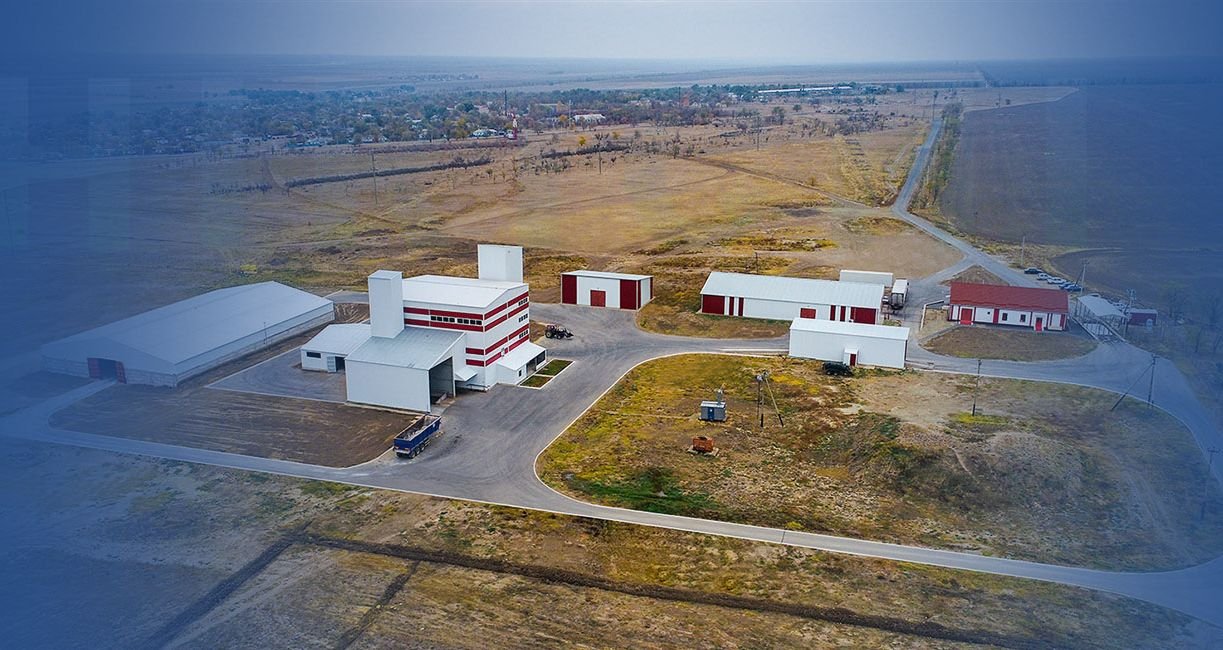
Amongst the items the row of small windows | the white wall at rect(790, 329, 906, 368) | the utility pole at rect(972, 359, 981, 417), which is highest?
the row of small windows

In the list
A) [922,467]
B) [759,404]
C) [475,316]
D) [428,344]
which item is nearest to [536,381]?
[475,316]

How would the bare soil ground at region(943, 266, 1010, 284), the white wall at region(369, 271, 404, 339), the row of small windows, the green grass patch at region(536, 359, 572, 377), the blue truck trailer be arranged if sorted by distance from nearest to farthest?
the blue truck trailer → the white wall at region(369, 271, 404, 339) → the row of small windows → the green grass patch at region(536, 359, 572, 377) → the bare soil ground at region(943, 266, 1010, 284)

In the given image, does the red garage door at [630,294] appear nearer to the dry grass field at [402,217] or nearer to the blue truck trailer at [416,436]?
the dry grass field at [402,217]

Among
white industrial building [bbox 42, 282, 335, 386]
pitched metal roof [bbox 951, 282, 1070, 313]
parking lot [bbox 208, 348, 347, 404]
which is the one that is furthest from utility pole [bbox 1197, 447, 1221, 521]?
white industrial building [bbox 42, 282, 335, 386]

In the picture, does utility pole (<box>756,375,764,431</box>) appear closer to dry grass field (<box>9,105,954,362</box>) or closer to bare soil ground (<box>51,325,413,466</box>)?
bare soil ground (<box>51,325,413,466</box>)

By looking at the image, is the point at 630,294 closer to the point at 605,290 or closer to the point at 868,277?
the point at 605,290

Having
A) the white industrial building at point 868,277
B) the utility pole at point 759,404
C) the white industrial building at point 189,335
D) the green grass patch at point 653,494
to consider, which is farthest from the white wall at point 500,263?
the white industrial building at point 868,277

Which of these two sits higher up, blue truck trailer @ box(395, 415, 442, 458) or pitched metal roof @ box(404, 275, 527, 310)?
pitched metal roof @ box(404, 275, 527, 310)
